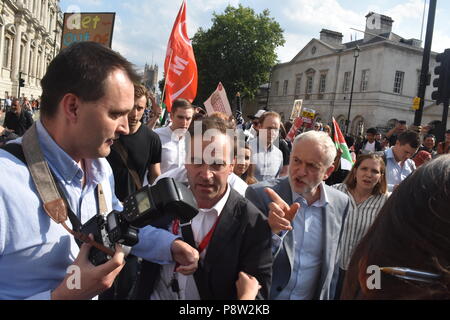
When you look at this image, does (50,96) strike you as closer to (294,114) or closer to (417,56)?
(294,114)

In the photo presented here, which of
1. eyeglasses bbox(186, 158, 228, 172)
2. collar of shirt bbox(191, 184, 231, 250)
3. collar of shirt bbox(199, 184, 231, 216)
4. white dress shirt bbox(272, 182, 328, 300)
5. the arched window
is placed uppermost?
the arched window

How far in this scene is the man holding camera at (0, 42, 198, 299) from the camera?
4.18 ft

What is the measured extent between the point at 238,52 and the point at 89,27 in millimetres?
45678

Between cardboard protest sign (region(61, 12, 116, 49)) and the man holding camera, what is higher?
cardboard protest sign (region(61, 12, 116, 49))

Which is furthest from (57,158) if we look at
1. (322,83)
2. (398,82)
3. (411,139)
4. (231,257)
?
(322,83)

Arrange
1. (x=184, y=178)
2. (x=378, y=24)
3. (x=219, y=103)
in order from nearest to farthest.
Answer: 1. (x=184, y=178)
2. (x=219, y=103)
3. (x=378, y=24)

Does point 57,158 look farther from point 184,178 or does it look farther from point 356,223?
point 356,223

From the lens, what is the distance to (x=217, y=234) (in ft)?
6.05

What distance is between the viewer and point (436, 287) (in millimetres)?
972

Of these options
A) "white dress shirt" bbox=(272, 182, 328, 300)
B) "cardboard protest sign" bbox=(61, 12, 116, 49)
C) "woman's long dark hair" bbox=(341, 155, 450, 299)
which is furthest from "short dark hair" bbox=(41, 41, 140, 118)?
"cardboard protest sign" bbox=(61, 12, 116, 49)

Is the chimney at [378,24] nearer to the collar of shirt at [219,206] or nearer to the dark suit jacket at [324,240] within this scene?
the dark suit jacket at [324,240]

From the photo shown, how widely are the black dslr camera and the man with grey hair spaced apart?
3.93 ft

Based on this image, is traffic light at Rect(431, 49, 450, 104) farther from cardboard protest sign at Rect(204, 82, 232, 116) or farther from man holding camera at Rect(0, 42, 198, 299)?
man holding camera at Rect(0, 42, 198, 299)
